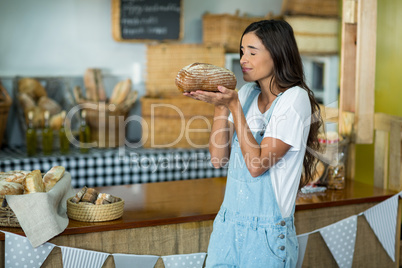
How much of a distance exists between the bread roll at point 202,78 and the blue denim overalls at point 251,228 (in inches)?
8.3

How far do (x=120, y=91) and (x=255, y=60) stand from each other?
9.39 ft

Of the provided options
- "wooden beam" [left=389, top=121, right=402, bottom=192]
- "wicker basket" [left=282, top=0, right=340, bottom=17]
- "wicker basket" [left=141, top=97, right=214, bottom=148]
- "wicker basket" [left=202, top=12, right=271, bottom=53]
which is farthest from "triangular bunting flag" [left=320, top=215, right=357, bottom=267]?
"wicker basket" [left=282, top=0, right=340, bottom=17]

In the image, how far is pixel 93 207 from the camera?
2084 millimetres

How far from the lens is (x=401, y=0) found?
4.00 metres

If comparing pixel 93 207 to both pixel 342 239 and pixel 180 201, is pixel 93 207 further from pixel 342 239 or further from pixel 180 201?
pixel 342 239

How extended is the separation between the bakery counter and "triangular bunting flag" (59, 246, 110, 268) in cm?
2

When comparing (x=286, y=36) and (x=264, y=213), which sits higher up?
(x=286, y=36)

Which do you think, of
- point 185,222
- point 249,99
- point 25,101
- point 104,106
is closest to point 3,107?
point 25,101

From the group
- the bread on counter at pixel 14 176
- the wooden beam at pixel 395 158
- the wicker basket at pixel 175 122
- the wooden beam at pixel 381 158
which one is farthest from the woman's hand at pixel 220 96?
the wicker basket at pixel 175 122

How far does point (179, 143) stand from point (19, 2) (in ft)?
6.45

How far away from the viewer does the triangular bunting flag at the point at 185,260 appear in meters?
2.25

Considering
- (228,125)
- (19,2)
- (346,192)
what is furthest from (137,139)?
(228,125)

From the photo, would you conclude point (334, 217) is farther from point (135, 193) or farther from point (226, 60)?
point (226, 60)

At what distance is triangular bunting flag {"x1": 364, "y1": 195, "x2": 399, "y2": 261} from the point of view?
2641 mm
